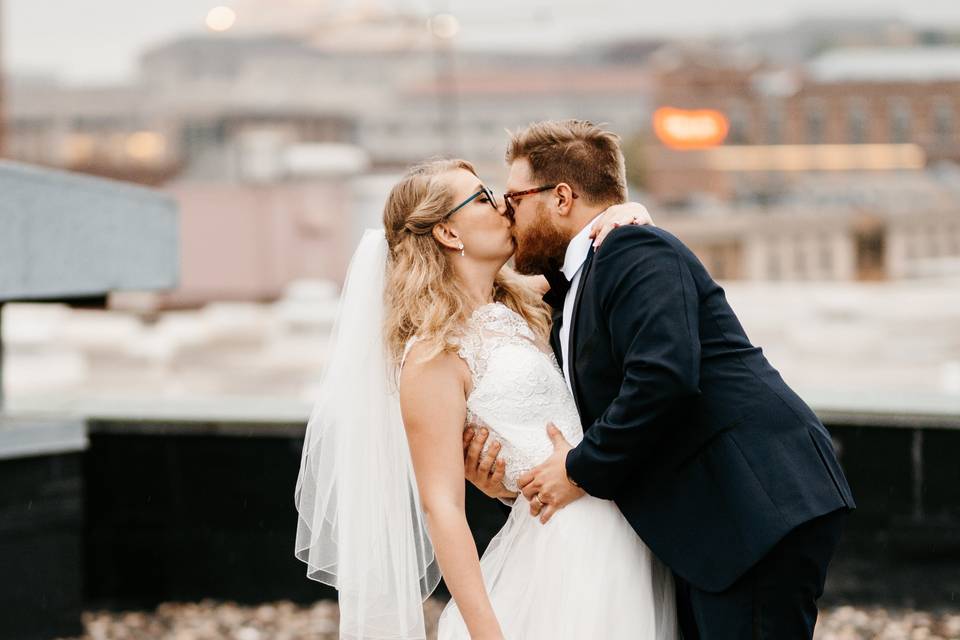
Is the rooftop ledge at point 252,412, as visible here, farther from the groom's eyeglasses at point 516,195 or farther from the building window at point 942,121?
the building window at point 942,121

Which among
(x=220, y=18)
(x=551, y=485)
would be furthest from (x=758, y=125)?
(x=551, y=485)

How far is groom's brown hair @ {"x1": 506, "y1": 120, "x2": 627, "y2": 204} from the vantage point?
8.48ft

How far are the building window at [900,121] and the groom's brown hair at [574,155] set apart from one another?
192 feet

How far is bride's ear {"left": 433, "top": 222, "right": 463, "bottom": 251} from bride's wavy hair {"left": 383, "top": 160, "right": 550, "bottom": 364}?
0.01 m

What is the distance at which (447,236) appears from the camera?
269 centimetres

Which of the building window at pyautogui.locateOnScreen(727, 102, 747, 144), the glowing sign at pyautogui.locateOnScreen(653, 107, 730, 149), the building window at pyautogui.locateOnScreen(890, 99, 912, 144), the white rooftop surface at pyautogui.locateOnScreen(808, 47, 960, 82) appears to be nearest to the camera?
the white rooftop surface at pyautogui.locateOnScreen(808, 47, 960, 82)

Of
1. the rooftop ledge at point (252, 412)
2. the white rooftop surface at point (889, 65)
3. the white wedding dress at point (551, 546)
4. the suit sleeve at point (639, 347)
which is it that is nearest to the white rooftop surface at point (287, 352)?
the rooftop ledge at point (252, 412)

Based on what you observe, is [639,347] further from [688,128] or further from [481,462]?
[688,128]

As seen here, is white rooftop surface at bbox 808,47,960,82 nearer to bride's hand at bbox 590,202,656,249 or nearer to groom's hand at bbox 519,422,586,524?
bride's hand at bbox 590,202,656,249

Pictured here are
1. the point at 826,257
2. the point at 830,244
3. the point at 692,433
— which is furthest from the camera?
the point at 830,244

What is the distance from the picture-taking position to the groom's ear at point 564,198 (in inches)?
102

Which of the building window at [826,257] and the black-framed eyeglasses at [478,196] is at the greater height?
the black-framed eyeglasses at [478,196]

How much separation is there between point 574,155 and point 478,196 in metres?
0.27

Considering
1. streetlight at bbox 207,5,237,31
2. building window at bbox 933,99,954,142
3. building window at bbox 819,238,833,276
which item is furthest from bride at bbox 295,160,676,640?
building window at bbox 933,99,954,142
